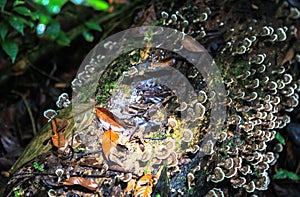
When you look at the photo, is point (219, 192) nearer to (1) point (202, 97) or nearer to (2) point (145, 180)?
(2) point (145, 180)

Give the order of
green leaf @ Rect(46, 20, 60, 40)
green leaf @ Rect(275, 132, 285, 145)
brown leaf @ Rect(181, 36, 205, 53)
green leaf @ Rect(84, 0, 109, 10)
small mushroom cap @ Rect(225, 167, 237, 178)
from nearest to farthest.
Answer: small mushroom cap @ Rect(225, 167, 237, 178) < brown leaf @ Rect(181, 36, 205, 53) < green leaf @ Rect(275, 132, 285, 145) < green leaf @ Rect(46, 20, 60, 40) < green leaf @ Rect(84, 0, 109, 10)

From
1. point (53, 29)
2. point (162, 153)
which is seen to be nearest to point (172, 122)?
point (162, 153)

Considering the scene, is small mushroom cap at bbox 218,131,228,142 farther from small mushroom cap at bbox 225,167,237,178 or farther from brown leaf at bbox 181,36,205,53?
brown leaf at bbox 181,36,205,53

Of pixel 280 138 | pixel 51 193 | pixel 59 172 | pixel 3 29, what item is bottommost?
pixel 51 193

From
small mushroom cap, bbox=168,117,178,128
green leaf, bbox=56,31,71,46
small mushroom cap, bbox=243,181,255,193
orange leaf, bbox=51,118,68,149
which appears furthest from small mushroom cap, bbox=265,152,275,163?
green leaf, bbox=56,31,71,46

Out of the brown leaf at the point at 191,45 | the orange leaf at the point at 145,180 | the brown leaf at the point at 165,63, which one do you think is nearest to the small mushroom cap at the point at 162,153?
the orange leaf at the point at 145,180
